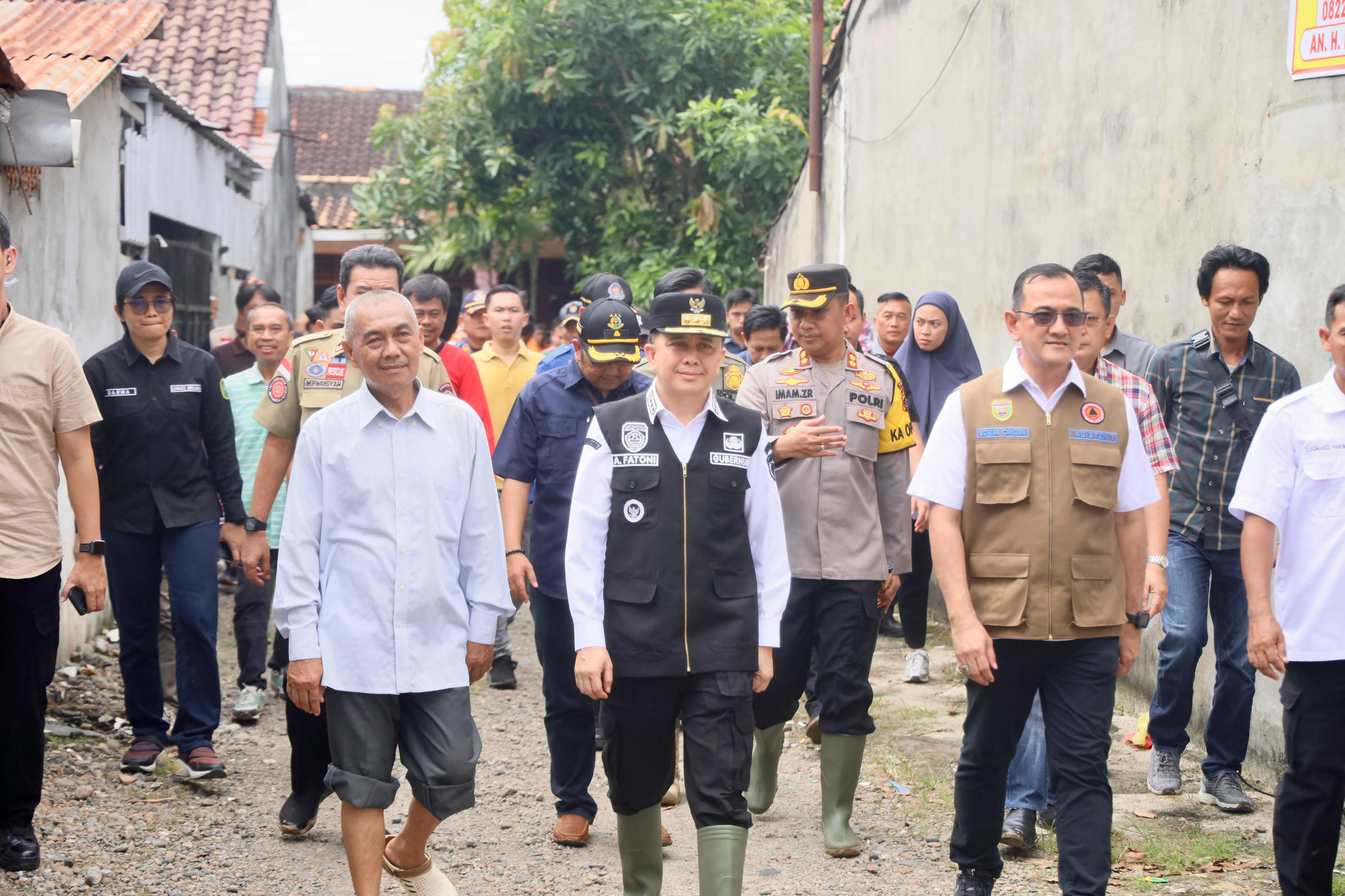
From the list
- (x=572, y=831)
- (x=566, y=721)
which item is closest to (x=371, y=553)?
(x=566, y=721)

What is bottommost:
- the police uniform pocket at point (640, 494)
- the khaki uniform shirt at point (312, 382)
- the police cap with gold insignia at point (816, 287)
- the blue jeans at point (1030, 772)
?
the blue jeans at point (1030, 772)

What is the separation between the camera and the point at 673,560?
426 cm

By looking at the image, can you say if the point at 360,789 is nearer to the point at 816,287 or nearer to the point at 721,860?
the point at 721,860

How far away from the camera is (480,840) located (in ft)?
18.5

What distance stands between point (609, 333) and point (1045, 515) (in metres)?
1.99

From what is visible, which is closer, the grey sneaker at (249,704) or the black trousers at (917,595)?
the grey sneaker at (249,704)

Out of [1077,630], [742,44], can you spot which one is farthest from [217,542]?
[742,44]

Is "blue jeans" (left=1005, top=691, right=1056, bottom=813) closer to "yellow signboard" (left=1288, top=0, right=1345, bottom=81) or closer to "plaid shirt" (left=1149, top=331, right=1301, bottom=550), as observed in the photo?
"plaid shirt" (left=1149, top=331, right=1301, bottom=550)

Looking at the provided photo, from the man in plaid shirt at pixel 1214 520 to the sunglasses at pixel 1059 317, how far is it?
1.65 m

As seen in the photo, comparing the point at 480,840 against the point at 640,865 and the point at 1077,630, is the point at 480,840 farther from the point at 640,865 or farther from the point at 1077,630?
the point at 1077,630

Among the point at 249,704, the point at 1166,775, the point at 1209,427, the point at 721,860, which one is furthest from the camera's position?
the point at 249,704

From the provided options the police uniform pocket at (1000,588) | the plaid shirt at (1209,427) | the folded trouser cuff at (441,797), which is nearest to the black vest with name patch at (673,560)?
the folded trouser cuff at (441,797)

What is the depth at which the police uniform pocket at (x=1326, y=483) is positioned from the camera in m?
4.17

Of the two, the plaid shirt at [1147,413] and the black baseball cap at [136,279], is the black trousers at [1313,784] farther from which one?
the black baseball cap at [136,279]
